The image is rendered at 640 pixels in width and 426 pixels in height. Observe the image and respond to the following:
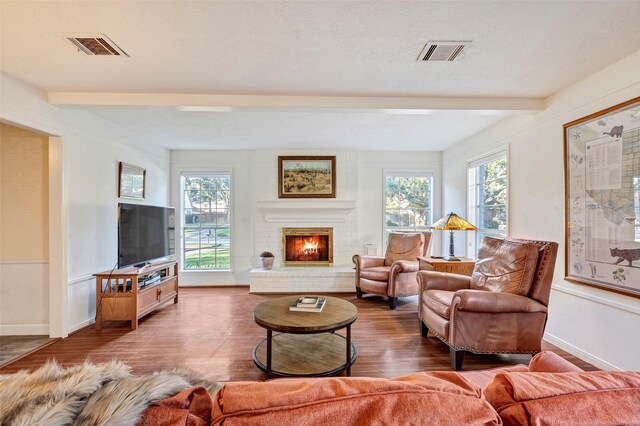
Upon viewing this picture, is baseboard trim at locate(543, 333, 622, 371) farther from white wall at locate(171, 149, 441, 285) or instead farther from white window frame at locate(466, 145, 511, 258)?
white wall at locate(171, 149, 441, 285)

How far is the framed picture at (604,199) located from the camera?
2141 mm

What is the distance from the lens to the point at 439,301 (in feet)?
8.42

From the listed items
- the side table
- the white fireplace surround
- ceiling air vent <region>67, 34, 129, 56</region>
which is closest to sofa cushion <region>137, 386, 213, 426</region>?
ceiling air vent <region>67, 34, 129, 56</region>

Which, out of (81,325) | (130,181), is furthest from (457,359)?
(130,181)

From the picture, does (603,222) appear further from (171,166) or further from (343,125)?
(171,166)

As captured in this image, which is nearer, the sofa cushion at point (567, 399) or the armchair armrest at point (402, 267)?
the sofa cushion at point (567, 399)

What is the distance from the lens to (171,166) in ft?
17.0

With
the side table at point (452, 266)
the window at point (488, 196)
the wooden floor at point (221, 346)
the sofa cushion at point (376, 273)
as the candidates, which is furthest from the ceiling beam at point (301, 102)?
the wooden floor at point (221, 346)

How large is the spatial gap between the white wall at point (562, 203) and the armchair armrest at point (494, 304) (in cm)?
56

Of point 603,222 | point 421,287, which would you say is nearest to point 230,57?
point 421,287

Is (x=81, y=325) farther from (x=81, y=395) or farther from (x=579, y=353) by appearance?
(x=579, y=353)

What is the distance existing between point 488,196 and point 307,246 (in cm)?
306

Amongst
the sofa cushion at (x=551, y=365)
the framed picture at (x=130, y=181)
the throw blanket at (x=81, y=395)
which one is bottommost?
the sofa cushion at (x=551, y=365)

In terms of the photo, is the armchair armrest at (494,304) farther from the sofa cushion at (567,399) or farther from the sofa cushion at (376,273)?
the sofa cushion at (376,273)
